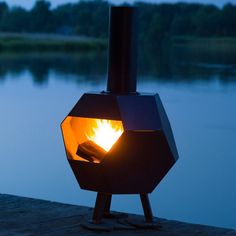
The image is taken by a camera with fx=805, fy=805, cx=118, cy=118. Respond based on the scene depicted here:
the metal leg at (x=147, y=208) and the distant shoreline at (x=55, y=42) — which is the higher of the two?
the metal leg at (x=147, y=208)

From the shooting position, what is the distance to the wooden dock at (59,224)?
323 centimetres

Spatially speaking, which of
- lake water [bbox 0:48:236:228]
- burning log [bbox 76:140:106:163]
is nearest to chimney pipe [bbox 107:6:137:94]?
burning log [bbox 76:140:106:163]

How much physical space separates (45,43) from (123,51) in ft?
105

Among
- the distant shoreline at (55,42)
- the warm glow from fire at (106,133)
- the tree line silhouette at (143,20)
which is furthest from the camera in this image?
the distant shoreline at (55,42)

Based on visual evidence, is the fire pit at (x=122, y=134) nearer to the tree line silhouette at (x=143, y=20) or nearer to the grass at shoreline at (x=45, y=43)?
the tree line silhouette at (x=143, y=20)

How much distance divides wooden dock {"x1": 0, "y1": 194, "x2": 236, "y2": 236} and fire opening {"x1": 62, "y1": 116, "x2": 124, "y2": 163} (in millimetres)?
282

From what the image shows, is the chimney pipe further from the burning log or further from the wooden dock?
the wooden dock

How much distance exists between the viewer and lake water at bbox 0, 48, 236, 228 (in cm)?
652

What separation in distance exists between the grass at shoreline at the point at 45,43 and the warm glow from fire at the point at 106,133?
26380mm

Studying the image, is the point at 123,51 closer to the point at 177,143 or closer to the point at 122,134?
the point at 122,134

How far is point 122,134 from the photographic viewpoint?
3.18 metres

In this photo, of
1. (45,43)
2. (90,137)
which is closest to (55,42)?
(45,43)

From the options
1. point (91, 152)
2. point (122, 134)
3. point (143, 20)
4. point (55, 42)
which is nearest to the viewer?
point (122, 134)

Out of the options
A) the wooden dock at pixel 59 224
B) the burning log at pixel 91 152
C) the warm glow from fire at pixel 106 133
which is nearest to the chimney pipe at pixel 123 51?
the warm glow from fire at pixel 106 133
